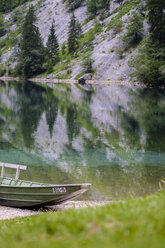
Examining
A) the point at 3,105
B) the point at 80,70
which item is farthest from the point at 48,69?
the point at 3,105

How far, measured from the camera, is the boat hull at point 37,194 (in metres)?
15.9

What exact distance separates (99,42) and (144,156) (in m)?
112

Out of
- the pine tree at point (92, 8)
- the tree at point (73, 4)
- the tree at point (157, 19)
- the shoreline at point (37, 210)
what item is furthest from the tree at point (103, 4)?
the shoreline at point (37, 210)

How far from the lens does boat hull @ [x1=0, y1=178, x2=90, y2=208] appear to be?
52.0 ft

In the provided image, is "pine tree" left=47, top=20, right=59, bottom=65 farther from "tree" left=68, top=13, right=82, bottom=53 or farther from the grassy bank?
the grassy bank

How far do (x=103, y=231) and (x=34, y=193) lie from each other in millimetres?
12123

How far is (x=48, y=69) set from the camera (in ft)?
458

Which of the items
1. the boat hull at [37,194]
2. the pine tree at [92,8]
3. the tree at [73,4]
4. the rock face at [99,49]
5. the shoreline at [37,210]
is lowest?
the shoreline at [37,210]

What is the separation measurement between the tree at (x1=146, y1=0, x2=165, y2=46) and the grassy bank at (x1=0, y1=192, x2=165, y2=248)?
101903 mm

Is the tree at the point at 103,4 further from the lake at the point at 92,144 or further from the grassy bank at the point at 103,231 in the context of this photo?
the grassy bank at the point at 103,231

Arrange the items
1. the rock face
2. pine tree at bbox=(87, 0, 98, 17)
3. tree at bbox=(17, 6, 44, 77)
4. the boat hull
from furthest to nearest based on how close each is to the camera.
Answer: pine tree at bbox=(87, 0, 98, 17)
tree at bbox=(17, 6, 44, 77)
the rock face
the boat hull

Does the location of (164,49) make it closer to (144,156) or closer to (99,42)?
(99,42)

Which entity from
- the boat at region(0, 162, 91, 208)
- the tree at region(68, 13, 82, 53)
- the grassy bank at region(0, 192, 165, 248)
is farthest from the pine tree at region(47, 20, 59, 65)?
the grassy bank at region(0, 192, 165, 248)

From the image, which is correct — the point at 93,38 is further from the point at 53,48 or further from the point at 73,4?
the point at 73,4
